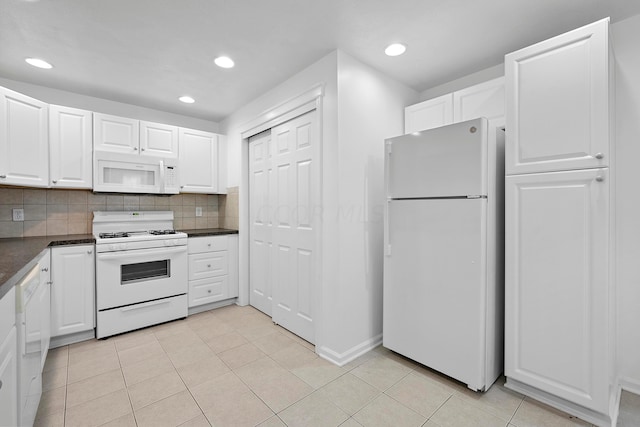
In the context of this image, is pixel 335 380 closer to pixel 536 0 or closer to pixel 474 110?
pixel 474 110

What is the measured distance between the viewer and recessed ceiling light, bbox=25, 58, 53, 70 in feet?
7.61

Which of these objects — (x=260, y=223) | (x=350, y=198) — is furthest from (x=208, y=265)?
(x=350, y=198)

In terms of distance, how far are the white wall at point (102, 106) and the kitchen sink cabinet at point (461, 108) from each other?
109 inches

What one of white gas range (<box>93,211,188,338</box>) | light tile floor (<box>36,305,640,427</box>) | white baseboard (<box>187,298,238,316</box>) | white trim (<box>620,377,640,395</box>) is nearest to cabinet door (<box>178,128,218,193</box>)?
white gas range (<box>93,211,188,338</box>)

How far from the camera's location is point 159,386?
1.93 m

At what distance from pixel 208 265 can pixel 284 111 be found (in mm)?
1954

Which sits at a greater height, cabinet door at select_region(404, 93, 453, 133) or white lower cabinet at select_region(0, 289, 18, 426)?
cabinet door at select_region(404, 93, 453, 133)

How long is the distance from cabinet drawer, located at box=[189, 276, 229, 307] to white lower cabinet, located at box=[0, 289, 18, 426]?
1.94 m

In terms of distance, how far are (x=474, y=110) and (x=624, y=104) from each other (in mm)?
888

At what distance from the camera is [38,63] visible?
2371 millimetres

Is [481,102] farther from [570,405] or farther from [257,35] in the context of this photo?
[570,405]

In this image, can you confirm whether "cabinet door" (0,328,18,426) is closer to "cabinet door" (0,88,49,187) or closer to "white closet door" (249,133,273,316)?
"cabinet door" (0,88,49,187)

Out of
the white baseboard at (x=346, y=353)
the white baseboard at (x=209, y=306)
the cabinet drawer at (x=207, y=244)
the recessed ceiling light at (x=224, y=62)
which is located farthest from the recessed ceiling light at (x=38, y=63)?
the white baseboard at (x=346, y=353)

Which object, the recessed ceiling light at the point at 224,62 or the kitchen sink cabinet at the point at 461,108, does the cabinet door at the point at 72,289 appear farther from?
the kitchen sink cabinet at the point at 461,108
